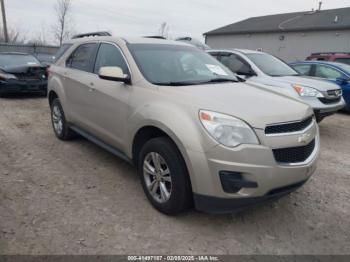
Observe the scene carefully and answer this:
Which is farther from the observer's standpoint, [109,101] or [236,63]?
[236,63]

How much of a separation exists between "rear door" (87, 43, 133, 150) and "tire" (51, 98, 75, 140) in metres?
1.17

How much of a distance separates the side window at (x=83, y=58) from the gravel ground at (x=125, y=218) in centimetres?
137

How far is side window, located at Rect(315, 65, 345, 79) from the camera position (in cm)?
925

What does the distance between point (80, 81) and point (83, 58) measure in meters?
0.44

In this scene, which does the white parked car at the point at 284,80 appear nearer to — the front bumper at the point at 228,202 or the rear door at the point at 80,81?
the rear door at the point at 80,81

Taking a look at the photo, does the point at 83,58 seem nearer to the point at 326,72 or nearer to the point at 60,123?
the point at 60,123

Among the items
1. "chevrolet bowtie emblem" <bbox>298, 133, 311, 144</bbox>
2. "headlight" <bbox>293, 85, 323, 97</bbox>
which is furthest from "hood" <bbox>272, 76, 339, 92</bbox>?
"chevrolet bowtie emblem" <bbox>298, 133, 311, 144</bbox>

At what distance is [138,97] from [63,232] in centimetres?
154

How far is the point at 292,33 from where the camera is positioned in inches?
1107

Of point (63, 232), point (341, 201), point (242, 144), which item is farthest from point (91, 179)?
point (341, 201)

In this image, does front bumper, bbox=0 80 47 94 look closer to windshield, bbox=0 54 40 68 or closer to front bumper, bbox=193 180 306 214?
windshield, bbox=0 54 40 68

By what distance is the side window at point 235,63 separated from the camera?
7520 millimetres

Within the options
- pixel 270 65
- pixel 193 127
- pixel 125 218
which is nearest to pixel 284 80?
pixel 270 65

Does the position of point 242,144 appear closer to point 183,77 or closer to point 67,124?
point 183,77
